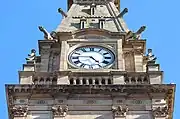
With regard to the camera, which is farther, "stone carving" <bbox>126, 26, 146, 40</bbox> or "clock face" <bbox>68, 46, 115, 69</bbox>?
"stone carving" <bbox>126, 26, 146, 40</bbox>

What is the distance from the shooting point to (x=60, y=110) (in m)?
38.1

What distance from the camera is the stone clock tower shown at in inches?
1508

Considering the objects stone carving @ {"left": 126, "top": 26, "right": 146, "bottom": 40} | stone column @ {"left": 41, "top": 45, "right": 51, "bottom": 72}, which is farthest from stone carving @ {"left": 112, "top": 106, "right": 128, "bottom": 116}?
stone carving @ {"left": 126, "top": 26, "right": 146, "bottom": 40}

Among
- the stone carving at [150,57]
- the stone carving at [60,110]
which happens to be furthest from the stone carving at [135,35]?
the stone carving at [60,110]

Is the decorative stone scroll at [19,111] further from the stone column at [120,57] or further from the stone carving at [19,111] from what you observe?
the stone column at [120,57]

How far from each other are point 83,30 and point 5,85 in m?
7.61

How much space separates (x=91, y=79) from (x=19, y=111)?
15.9ft

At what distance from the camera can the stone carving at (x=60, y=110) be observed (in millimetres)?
37906

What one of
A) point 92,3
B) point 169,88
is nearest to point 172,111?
point 169,88

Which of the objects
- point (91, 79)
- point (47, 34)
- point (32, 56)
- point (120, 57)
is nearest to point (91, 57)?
point (120, 57)

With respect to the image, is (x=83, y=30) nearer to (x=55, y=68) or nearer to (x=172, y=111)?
(x=55, y=68)

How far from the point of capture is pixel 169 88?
129ft

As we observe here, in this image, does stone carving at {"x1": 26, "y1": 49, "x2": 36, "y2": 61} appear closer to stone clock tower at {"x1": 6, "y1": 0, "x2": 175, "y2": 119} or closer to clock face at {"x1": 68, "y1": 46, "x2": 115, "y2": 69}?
stone clock tower at {"x1": 6, "y1": 0, "x2": 175, "y2": 119}

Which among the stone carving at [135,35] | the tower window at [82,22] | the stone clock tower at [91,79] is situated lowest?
the stone clock tower at [91,79]
